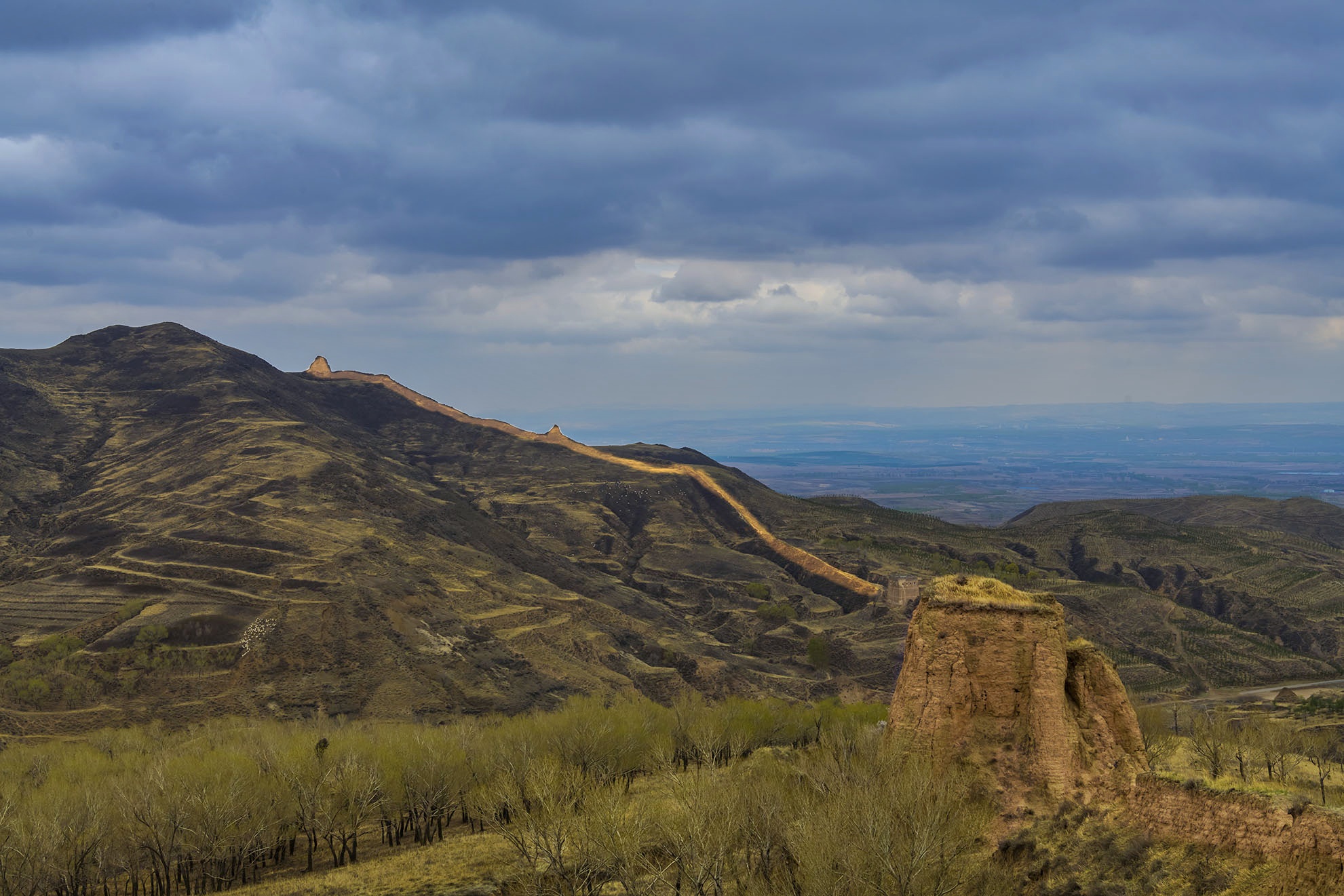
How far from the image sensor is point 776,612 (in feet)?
358

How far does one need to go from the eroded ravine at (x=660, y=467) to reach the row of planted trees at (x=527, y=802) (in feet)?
199

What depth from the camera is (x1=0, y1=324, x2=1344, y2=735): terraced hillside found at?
74125 millimetres

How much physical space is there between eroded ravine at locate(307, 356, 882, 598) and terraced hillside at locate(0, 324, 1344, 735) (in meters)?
0.75

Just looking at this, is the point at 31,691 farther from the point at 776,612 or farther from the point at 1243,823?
the point at 1243,823

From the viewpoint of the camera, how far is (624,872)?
27328 millimetres

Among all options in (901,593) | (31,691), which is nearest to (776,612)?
(901,593)

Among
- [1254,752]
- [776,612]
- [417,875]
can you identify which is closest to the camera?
[417,875]

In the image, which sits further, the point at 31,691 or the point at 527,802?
the point at 31,691

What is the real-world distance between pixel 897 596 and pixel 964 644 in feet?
257

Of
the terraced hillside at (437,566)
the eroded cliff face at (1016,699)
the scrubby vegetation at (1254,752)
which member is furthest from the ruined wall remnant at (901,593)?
the eroded cliff face at (1016,699)

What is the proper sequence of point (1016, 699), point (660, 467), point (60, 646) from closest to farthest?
point (1016, 699) → point (60, 646) → point (660, 467)

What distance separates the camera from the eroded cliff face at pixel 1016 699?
30.9 metres

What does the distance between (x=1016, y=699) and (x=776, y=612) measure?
3044 inches

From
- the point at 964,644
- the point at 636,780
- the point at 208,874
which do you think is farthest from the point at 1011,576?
the point at 208,874
